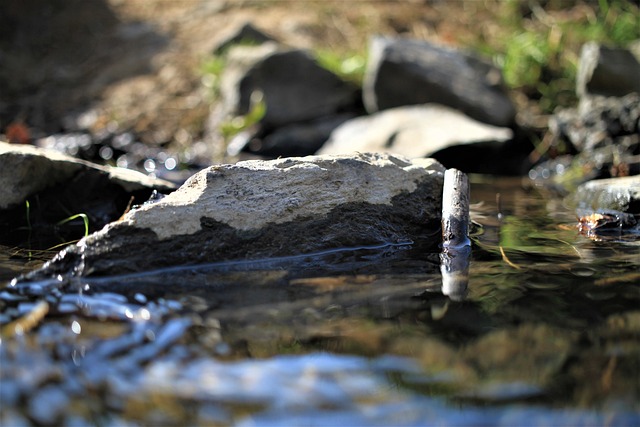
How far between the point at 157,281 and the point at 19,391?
2.75 ft

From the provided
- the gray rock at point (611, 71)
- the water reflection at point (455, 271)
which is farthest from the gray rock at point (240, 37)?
the water reflection at point (455, 271)

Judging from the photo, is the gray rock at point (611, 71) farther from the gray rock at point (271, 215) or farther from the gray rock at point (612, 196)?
the gray rock at point (271, 215)

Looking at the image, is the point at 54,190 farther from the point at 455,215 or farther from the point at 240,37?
the point at 240,37

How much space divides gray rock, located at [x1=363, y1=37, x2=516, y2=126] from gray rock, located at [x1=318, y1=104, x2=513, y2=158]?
0.19 metres

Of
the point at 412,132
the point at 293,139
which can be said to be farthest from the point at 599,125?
the point at 293,139

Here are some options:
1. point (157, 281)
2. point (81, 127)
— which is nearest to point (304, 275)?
point (157, 281)

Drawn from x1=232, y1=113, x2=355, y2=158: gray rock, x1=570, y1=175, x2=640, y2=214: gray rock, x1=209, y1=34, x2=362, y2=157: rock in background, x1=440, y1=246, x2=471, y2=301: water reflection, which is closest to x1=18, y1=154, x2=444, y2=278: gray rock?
x1=440, y1=246, x2=471, y2=301: water reflection

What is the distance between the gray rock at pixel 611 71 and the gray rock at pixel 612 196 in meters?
2.37

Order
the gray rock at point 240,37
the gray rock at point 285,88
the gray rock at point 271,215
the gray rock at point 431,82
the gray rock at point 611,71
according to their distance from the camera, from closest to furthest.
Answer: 1. the gray rock at point 271,215
2. the gray rock at point 611,71
3. the gray rock at point 431,82
4. the gray rock at point 285,88
5. the gray rock at point 240,37

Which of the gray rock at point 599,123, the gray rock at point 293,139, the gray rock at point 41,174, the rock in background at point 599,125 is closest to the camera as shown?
the gray rock at point 41,174

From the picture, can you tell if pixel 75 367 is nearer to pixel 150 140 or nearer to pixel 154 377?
pixel 154 377

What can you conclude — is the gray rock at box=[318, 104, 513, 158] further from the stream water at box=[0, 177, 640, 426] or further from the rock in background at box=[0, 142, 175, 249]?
the stream water at box=[0, 177, 640, 426]

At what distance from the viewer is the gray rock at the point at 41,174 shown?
11.0 feet

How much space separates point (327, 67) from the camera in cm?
739
